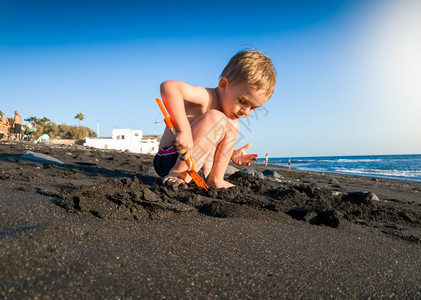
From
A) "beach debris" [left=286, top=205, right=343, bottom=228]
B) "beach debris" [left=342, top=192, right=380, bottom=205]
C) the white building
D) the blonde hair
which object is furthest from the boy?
the white building

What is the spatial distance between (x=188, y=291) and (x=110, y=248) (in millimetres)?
369

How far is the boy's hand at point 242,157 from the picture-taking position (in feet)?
9.72

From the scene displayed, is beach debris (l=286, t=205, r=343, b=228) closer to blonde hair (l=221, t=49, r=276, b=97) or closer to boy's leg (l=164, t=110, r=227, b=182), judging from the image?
boy's leg (l=164, t=110, r=227, b=182)

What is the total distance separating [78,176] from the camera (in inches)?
113

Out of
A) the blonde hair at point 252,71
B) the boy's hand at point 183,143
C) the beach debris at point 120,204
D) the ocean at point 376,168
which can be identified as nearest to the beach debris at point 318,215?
the beach debris at point 120,204

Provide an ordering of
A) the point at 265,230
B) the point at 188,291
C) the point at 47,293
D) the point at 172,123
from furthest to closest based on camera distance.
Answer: the point at 172,123
the point at 265,230
the point at 188,291
the point at 47,293

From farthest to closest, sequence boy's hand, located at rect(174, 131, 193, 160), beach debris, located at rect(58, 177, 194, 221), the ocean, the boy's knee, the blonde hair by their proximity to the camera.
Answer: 1. the ocean
2. the boy's knee
3. the blonde hair
4. boy's hand, located at rect(174, 131, 193, 160)
5. beach debris, located at rect(58, 177, 194, 221)

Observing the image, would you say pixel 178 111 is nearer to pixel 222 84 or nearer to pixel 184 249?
pixel 222 84

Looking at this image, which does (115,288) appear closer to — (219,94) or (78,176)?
(219,94)

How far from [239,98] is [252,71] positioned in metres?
0.24

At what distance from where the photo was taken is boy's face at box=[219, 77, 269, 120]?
90.7 inches

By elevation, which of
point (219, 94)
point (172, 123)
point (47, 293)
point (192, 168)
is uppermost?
point (219, 94)

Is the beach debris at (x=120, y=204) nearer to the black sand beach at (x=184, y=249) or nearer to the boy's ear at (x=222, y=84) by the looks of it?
the black sand beach at (x=184, y=249)

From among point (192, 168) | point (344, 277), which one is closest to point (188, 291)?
point (344, 277)
